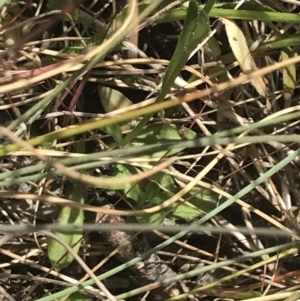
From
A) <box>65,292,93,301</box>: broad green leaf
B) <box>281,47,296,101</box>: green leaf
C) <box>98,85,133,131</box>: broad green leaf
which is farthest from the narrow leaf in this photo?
<box>65,292,93,301</box>: broad green leaf

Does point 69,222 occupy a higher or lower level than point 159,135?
lower

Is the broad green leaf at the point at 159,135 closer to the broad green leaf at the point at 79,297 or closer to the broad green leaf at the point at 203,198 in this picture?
the broad green leaf at the point at 203,198

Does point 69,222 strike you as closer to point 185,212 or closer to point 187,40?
point 185,212

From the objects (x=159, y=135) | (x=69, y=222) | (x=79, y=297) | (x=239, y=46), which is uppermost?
(x=239, y=46)

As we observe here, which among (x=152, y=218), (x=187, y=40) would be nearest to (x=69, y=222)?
(x=152, y=218)

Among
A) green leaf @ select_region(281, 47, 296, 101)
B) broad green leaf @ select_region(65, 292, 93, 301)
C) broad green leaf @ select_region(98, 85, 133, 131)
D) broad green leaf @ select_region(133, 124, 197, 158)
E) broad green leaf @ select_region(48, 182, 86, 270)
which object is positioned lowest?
broad green leaf @ select_region(65, 292, 93, 301)

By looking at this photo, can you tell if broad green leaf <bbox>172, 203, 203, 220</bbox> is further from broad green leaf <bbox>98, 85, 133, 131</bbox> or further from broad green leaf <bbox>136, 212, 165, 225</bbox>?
broad green leaf <bbox>98, 85, 133, 131</bbox>

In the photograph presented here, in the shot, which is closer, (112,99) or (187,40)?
(187,40)

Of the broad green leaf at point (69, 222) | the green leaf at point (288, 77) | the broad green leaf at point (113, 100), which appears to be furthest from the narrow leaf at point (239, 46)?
the broad green leaf at point (69, 222)
